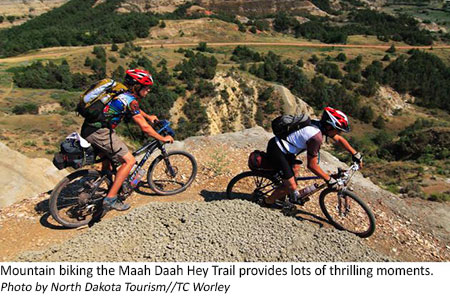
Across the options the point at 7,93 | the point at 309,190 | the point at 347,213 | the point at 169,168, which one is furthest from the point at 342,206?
the point at 7,93

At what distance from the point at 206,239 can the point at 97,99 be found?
3139 millimetres

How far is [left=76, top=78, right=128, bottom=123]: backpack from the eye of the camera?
5062mm

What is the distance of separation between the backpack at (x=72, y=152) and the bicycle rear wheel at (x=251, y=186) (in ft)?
10.5

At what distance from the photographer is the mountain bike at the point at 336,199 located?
5849mm

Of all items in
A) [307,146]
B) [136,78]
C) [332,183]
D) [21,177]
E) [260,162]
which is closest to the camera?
[307,146]

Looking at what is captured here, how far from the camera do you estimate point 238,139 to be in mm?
10930

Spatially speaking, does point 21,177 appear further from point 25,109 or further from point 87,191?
point 25,109

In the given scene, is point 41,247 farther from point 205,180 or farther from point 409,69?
point 409,69

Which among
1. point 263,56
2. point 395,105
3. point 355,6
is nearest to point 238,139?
point 263,56

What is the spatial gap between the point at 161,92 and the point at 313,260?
32.0m

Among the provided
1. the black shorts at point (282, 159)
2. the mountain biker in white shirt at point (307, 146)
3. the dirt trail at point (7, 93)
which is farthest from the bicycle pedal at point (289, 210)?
the dirt trail at point (7, 93)

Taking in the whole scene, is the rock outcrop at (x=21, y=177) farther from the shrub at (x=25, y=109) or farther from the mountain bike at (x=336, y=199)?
the shrub at (x=25, y=109)

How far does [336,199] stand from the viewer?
6430 mm

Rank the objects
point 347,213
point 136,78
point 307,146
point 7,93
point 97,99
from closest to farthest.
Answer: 1. point 97,99
2. point 307,146
3. point 136,78
4. point 347,213
5. point 7,93
